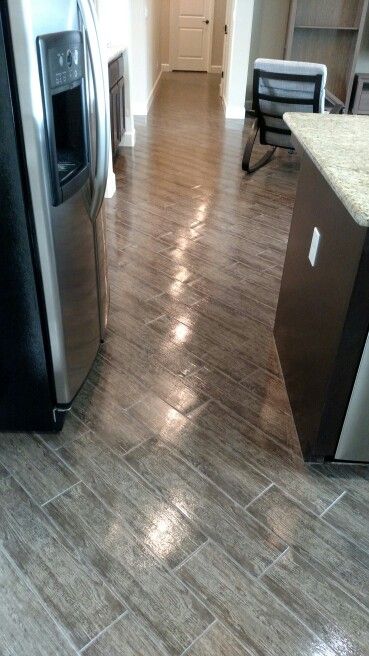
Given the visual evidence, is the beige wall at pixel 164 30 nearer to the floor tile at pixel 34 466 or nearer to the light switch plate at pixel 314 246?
the light switch plate at pixel 314 246

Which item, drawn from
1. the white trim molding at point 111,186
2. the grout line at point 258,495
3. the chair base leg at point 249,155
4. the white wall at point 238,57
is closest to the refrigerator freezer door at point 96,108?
the grout line at point 258,495

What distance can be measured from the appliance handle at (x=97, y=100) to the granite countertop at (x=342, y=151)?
622mm

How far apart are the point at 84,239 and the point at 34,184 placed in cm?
36

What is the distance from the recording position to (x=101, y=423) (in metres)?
1.73

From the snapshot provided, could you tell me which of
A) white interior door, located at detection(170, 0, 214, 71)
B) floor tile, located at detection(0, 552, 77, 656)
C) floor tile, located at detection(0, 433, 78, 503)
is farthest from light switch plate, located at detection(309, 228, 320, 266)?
white interior door, located at detection(170, 0, 214, 71)

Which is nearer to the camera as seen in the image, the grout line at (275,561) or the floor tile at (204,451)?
the grout line at (275,561)

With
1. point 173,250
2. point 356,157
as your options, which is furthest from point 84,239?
point 173,250

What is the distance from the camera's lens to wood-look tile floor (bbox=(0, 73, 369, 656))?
1167mm

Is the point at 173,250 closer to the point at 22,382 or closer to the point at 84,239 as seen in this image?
the point at 84,239

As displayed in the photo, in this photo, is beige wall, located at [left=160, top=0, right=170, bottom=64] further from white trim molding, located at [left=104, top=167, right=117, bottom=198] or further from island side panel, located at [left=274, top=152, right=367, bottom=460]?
island side panel, located at [left=274, top=152, right=367, bottom=460]

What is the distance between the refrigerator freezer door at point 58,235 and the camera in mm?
1127

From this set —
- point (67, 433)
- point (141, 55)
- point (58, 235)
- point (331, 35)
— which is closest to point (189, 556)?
point (67, 433)

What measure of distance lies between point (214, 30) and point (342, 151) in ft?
31.1

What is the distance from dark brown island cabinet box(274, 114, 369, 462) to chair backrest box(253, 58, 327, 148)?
2262 millimetres
